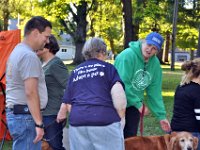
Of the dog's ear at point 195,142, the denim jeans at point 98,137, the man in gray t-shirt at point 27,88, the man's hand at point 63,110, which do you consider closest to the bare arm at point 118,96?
the denim jeans at point 98,137

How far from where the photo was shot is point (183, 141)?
5.25 m

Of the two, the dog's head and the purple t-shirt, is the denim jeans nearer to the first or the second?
the purple t-shirt

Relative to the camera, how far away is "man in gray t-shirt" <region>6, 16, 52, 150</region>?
3756 millimetres

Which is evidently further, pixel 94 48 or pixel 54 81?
pixel 54 81

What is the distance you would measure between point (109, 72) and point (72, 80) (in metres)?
0.37

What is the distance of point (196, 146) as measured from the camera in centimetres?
534

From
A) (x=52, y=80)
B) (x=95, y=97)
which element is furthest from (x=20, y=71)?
(x=52, y=80)

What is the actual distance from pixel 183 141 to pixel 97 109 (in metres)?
1.82

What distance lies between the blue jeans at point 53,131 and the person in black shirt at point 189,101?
1.43m

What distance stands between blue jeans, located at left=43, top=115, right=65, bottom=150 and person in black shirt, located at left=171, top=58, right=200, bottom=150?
143cm

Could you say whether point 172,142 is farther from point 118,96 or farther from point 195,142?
point 118,96

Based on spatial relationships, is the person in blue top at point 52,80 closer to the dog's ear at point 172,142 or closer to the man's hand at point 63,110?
the man's hand at point 63,110

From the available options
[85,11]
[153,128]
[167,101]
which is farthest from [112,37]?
[153,128]

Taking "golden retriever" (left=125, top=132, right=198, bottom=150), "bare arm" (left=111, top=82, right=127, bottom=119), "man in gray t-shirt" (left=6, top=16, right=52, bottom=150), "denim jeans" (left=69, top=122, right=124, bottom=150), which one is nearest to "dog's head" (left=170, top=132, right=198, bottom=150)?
"golden retriever" (left=125, top=132, right=198, bottom=150)
